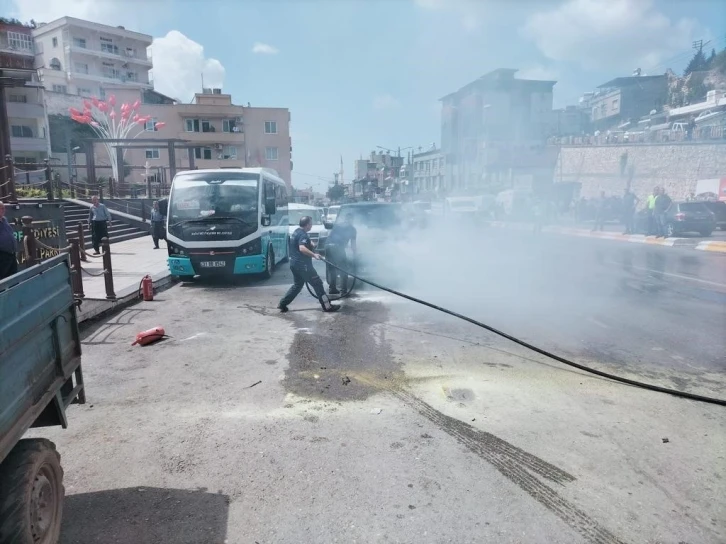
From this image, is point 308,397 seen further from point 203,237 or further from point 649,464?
point 203,237

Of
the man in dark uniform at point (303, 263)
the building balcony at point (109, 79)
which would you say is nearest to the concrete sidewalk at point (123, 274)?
the man in dark uniform at point (303, 263)

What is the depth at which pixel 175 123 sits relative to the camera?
48.6m

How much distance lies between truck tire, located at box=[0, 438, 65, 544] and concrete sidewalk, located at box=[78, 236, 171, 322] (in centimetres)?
533

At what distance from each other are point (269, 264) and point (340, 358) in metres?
6.38

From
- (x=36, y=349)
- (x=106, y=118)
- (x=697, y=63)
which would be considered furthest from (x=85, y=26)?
(x=697, y=63)

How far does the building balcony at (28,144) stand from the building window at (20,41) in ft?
80.6

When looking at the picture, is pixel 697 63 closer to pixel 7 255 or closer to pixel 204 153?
pixel 204 153

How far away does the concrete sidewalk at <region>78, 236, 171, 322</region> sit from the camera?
8039mm

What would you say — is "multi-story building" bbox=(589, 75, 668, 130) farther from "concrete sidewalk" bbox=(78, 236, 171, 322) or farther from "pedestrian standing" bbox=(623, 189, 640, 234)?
"concrete sidewalk" bbox=(78, 236, 171, 322)

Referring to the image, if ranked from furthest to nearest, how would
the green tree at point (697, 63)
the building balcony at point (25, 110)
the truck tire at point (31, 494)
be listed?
the green tree at point (697, 63), the building balcony at point (25, 110), the truck tire at point (31, 494)

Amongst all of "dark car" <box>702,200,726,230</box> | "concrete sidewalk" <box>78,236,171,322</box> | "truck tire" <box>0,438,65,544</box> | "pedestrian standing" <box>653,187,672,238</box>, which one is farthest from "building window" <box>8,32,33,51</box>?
"truck tire" <box>0,438,65,544</box>

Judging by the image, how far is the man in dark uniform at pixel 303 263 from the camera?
7.79 metres

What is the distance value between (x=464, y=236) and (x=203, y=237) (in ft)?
37.1

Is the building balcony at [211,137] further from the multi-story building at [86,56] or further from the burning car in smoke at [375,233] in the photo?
the burning car in smoke at [375,233]
